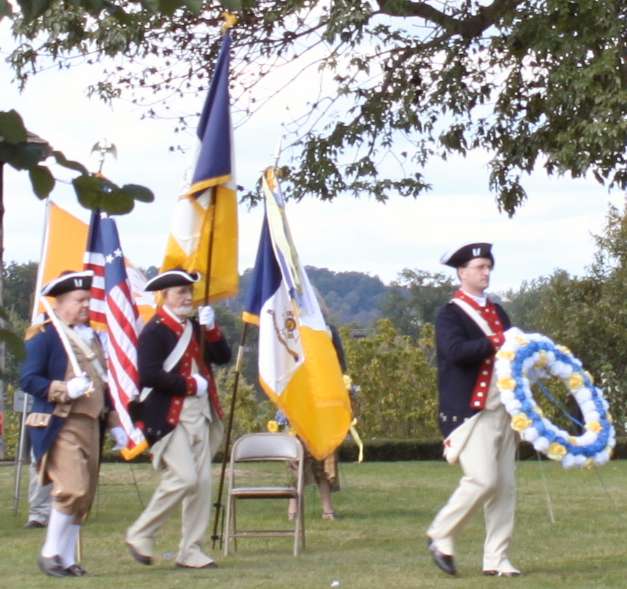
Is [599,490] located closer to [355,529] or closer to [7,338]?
[355,529]

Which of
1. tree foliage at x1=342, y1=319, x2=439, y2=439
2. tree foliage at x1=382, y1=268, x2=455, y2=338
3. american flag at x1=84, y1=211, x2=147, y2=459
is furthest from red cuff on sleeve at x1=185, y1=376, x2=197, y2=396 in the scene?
tree foliage at x1=382, y1=268, x2=455, y2=338

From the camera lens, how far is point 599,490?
16.8 meters

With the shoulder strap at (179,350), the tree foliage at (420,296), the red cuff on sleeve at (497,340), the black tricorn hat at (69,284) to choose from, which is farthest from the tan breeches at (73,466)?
the tree foliage at (420,296)

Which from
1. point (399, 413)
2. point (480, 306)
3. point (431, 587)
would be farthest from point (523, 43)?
point (399, 413)

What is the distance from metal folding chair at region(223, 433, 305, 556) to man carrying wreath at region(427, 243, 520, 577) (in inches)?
75.8

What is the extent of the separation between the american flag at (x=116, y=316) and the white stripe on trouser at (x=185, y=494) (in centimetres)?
47

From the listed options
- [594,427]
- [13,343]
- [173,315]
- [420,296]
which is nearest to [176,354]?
[173,315]

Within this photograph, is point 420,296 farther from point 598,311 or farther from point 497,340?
point 497,340

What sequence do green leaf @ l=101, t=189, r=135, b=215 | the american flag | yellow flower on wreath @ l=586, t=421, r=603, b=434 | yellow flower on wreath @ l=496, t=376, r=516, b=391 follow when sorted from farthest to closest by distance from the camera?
the american flag < yellow flower on wreath @ l=586, t=421, r=603, b=434 < yellow flower on wreath @ l=496, t=376, r=516, b=391 < green leaf @ l=101, t=189, r=135, b=215

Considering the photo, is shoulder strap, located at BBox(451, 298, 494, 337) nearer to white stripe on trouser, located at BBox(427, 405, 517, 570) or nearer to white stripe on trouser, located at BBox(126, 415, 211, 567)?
white stripe on trouser, located at BBox(427, 405, 517, 570)

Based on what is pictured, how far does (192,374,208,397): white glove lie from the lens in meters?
10.0

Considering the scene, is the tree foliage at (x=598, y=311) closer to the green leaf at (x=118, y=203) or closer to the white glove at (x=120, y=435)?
the white glove at (x=120, y=435)

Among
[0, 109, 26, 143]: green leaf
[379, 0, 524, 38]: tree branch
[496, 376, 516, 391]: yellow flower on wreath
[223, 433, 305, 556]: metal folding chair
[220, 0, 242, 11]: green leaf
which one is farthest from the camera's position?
[379, 0, 524, 38]: tree branch

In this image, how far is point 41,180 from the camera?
11.5ft
